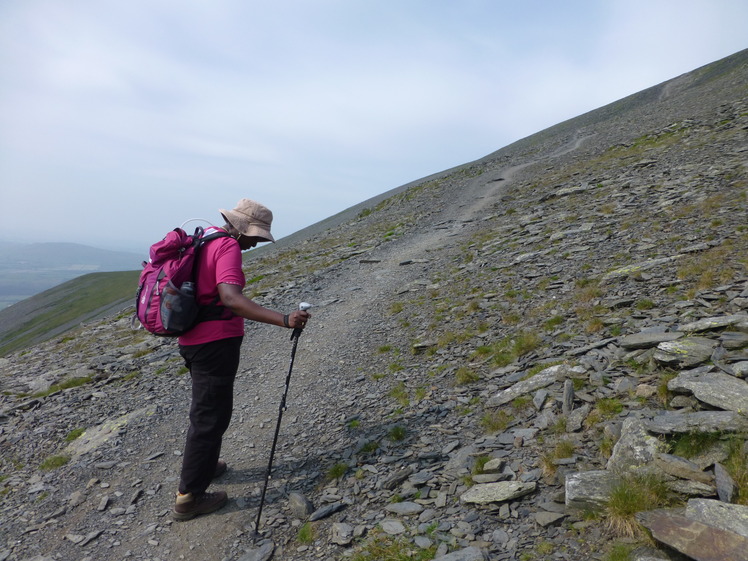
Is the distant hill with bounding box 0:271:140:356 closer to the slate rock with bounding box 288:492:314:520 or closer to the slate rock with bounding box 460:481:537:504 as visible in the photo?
the slate rock with bounding box 288:492:314:520

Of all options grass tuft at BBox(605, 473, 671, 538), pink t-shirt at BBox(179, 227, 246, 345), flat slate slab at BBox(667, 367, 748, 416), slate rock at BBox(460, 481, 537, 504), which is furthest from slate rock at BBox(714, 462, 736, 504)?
pink t-shirt at BBox(179, 227, 246, 345)

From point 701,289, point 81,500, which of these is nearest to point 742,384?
point 701,289

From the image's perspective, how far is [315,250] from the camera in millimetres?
30219

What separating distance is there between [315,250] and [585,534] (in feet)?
88.9

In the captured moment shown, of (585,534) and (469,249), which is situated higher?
(469,249)

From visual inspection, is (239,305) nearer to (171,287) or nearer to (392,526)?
(171,287)

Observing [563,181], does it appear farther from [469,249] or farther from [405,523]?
[405,523]

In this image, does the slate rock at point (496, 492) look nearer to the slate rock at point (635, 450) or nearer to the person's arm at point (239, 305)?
the slate rock at point (635, 450)

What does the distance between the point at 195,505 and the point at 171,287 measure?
3.03 meters

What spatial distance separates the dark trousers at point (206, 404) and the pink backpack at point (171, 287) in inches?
19.9

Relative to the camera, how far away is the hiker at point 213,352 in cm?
559

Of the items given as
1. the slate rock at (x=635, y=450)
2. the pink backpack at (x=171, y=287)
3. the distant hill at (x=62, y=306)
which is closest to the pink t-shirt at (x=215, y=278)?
the pink backpack at (x=171, y=287)

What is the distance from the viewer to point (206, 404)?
587 centimetres

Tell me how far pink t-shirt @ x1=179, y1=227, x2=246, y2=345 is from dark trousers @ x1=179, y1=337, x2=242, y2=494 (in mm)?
119
